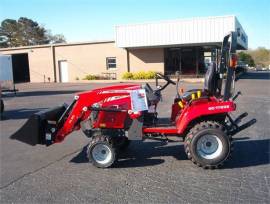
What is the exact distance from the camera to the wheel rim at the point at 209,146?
5949 millimetres

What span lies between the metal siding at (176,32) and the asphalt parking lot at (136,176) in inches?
854

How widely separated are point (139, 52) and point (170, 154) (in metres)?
27.3

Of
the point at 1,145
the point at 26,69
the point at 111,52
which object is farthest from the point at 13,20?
the point at 1,145

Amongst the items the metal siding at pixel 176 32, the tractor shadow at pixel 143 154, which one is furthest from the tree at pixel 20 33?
the tractor shadow at pixel 143 154

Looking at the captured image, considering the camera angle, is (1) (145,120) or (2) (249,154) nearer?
(1) (145,120)

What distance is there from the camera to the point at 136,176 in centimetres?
569

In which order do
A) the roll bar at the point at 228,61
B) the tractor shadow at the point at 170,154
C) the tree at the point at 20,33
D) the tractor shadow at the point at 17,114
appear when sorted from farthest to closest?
the tree at the point at 20,33, the tractor shadow at the point at 17,114, the tractor shadow at the point at 170,154, the roll bar at the point at 228,61

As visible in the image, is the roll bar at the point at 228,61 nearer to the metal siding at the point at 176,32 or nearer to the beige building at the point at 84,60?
the metal siding at the point at 176,32

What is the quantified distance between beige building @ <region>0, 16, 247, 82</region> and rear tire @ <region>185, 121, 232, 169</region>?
2061 cm

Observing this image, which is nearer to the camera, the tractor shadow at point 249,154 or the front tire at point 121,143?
the tractor shadow at point 249,154

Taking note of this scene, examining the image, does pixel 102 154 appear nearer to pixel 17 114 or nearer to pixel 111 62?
pixel 17 114

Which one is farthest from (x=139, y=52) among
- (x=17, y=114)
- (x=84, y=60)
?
(x=17, y=114)

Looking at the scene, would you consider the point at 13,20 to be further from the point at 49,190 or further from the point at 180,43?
the point at 49,190

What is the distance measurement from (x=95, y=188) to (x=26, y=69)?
4048 cm
